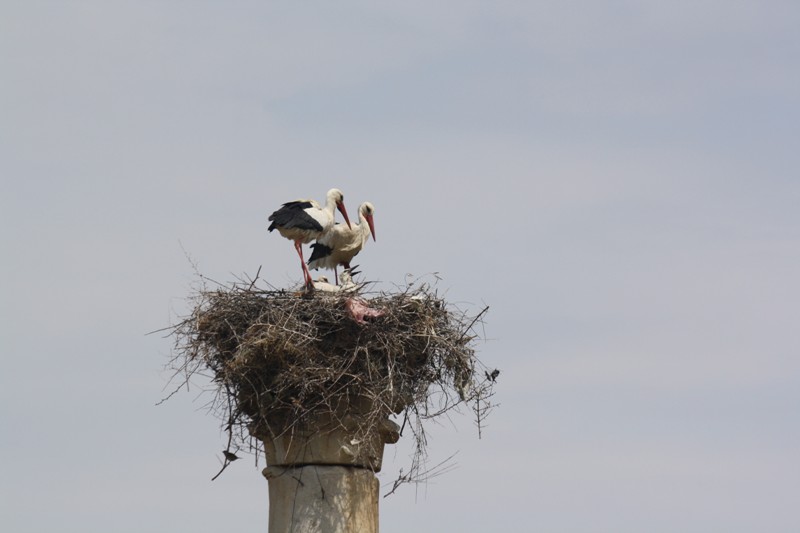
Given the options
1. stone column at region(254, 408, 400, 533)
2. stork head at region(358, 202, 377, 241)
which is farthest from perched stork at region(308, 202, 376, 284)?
stone column at region(254, 408, 400, 533)

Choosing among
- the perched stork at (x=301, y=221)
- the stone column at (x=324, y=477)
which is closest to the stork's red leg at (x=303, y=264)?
the perched stork at (x=301, y=221)

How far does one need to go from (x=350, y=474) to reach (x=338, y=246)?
393cm

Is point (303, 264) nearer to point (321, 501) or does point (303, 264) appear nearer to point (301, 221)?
point (301, 221)

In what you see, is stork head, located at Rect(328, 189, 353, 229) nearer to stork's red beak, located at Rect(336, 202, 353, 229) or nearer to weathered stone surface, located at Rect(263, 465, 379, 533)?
stork's red beak, located at Rect(336, 202, 353, 229)

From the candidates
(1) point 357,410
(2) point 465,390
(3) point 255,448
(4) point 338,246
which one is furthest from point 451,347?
(4) point 338,246

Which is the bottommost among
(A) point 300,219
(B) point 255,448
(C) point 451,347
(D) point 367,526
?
(D) point 367,526

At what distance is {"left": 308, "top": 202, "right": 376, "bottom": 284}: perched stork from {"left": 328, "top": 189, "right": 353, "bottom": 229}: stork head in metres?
0.10

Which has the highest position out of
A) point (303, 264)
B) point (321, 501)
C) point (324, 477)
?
point (303, 264)

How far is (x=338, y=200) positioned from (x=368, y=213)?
50 centimetres

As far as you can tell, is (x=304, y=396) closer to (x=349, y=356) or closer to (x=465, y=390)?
(x=349, y=356)

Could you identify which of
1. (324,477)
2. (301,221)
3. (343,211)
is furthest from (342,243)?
(324,477)

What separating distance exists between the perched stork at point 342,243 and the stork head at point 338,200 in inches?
4.0

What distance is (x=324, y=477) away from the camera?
10500 millimetres

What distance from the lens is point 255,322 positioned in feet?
35.9
